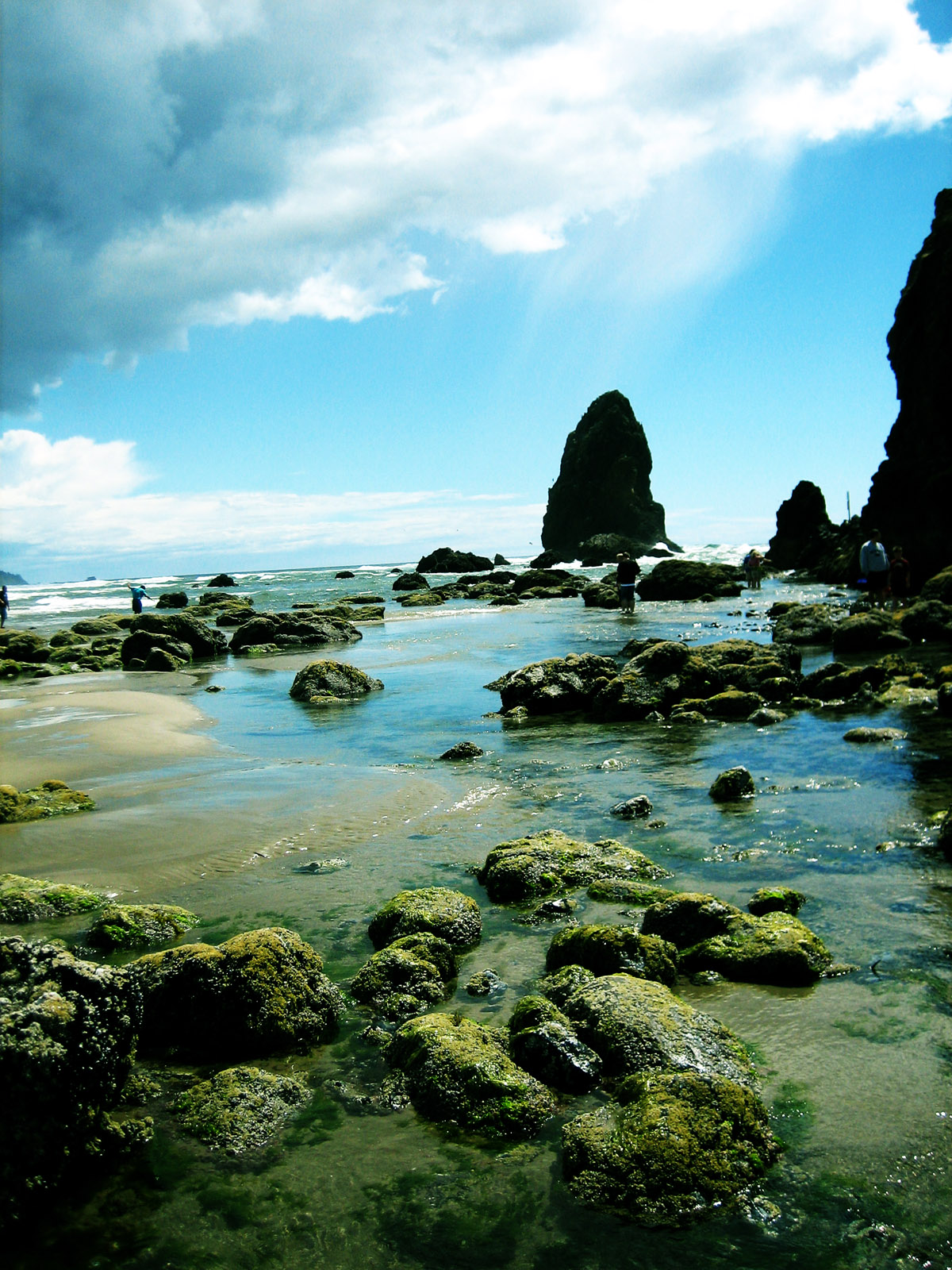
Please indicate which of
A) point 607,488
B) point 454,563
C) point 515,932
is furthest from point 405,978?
point 607,488

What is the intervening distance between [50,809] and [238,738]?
16.8 feet

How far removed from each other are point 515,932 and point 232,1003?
2233 millimetres

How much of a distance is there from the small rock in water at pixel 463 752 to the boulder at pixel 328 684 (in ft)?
21.3

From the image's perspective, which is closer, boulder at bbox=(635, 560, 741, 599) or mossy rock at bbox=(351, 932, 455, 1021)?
mossy rock at bbox=(351, 932, 455, 1021)

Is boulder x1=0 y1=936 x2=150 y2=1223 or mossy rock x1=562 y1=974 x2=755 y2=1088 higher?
boulder x1=0 y1=936 x2=150 y2=1223

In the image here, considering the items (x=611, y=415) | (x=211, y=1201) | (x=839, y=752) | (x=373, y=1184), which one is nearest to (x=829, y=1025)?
(x=373, y=1184)

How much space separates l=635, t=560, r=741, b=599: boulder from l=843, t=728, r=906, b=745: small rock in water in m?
34.7

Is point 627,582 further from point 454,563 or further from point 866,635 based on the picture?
point 454,563

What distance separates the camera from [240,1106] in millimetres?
4078

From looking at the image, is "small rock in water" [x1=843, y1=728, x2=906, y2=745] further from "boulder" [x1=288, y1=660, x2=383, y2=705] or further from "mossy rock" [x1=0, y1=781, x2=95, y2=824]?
"boulder" [x1=288, y1=660, x2=383, y2=705]

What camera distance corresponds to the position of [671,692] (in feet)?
50.1

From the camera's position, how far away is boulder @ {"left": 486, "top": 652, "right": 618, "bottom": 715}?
1559 centimetres

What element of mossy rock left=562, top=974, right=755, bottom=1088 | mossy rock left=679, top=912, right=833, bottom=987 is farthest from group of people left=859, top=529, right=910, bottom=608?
mossy rock left=562, top=974, right=755, bottom=1088

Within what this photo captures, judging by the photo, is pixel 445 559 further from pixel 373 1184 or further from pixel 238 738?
pixel 373 1184
